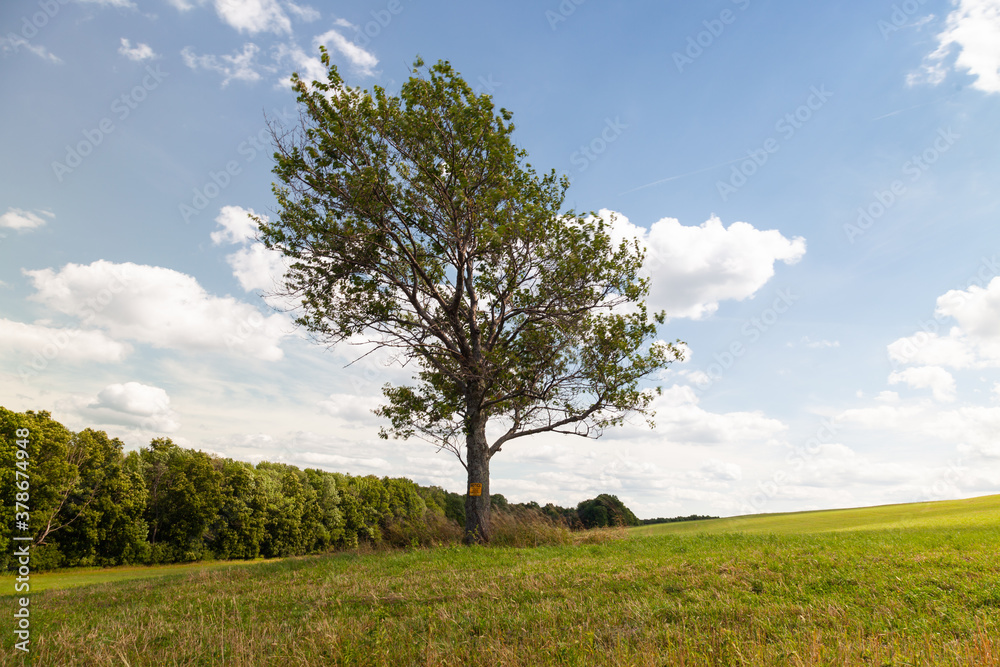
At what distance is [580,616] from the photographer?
230 inches

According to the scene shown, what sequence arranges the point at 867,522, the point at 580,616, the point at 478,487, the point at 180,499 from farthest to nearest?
the point at 180,499
the point at 867,522
the point at 478,487
the point at 580,616

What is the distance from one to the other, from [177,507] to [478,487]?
102 feet

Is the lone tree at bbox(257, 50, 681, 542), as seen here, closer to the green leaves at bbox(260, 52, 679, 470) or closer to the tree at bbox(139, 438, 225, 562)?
the green leaves at bbox(260, 52, 679, 470)

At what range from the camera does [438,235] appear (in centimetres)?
1647

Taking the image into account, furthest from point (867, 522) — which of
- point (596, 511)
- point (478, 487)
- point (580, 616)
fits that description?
point (580, 616)

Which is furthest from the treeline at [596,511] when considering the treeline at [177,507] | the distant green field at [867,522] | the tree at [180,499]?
the tree at [180,499]

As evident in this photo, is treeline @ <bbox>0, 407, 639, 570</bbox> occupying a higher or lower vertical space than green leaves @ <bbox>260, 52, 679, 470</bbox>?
lower

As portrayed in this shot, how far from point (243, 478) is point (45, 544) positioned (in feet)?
39.8

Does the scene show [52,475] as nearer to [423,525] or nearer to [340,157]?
[423,525]

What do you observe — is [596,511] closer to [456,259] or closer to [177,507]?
[456,259]

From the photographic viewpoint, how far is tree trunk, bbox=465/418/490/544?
16.4 metres

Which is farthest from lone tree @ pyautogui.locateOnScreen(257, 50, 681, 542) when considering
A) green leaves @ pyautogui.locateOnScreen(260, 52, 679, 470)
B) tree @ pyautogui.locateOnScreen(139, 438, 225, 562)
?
tree @ pyautogui.locateOnScreen(139, 438, 225, 562)

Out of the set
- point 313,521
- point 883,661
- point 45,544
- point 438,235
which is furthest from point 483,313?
point 313,521

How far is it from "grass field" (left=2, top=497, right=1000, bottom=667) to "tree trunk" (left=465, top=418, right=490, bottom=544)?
6391 mm
